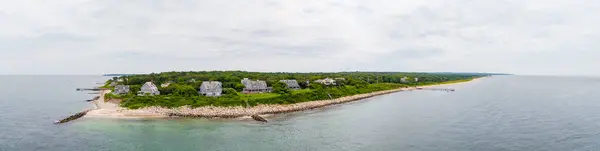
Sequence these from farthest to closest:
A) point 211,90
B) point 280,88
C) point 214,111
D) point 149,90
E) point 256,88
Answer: point 256,88 → point 280,88 → point 149,90 → point 211,90 → point 214,111

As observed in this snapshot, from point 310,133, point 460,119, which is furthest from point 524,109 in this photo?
point 310,133

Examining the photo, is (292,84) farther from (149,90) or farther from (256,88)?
(149,90)

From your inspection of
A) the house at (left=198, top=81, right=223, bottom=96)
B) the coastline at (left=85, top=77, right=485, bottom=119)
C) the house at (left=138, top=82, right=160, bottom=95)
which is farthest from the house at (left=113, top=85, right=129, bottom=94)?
the coastline at (left=85, top=77, right=485, bottom=119)

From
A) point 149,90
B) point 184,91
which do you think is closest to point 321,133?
point 184,91

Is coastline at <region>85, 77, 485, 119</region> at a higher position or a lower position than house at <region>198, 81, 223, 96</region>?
lower

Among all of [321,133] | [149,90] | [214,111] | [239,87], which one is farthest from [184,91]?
[321,133]

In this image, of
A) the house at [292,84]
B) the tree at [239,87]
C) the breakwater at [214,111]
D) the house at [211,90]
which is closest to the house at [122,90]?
the house at [211,90]

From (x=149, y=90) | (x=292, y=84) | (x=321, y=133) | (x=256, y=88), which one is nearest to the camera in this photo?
(x=321, y=133)

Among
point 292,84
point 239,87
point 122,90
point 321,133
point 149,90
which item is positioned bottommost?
point 321,133

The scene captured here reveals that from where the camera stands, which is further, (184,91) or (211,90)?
(211,90)

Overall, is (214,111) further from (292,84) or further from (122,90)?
(292,84)

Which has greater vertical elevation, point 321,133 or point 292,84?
point 292,84

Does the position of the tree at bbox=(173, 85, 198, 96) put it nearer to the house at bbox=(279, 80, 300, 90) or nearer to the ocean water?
the ocean water
